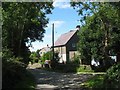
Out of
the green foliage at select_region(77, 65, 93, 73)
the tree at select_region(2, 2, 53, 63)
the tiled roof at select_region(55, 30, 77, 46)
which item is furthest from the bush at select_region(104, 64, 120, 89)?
the tiled roof at select_region(55, 30, 77, 46)

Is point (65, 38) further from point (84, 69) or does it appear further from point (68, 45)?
point (84, 69)

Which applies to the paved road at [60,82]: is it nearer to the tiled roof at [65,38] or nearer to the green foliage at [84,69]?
the green foliage at [84,69]

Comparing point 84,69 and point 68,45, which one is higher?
point 68,45

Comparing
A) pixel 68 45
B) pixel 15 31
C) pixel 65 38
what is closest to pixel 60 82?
pixel 15 31

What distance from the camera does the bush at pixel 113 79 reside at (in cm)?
1806

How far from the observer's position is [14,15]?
2800cm

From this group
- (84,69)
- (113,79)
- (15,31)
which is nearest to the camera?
(113,79)

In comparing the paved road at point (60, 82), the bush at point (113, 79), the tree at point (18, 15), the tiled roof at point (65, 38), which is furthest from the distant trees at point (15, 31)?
the tiled roof at point (65, 38)

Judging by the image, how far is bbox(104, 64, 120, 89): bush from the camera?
59.3ft

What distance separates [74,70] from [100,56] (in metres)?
4.42

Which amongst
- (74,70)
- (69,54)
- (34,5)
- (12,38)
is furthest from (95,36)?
(69,54)

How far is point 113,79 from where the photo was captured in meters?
19.4

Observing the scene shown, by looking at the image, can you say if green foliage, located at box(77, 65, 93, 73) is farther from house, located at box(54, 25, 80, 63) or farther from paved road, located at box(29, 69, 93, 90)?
house, located at box(54, 25, 80, 63)

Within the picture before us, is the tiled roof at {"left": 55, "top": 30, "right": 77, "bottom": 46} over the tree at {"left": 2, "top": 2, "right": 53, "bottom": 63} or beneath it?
over
